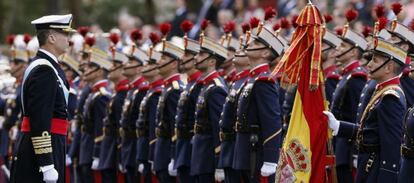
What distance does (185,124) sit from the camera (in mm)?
12578

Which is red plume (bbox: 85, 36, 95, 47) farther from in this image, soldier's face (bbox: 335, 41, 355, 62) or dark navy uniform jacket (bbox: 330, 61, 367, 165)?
dark navy uniform jacket (bbox: 330, 61, 367, 165)

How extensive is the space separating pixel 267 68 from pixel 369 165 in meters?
2.13

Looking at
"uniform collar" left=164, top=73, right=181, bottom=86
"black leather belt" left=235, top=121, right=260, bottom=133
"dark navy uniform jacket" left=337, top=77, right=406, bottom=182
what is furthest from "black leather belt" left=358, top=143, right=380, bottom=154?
"uniform collar" left=164, top=73, right=181, bottom=86

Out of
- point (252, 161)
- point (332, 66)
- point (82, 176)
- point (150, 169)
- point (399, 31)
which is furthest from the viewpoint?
point (82, 176)

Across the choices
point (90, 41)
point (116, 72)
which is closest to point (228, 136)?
point (116, 72)

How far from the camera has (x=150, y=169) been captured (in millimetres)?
13812

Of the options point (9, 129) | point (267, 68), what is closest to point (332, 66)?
point (267, 68)

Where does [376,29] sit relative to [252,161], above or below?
above

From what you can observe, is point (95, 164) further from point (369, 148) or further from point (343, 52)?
point (369, 148)

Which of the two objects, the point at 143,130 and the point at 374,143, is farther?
the point at 143,130

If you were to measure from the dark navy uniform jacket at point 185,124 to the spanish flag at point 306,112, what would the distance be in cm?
264

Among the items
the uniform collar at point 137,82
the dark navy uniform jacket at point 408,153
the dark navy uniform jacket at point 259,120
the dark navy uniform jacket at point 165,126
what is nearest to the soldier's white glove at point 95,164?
the uniform collar at point 137,82

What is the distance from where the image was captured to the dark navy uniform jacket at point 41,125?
949 centimetres

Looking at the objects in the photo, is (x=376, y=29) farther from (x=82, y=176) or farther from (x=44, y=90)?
(x=82, y=176)
